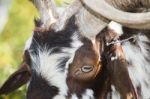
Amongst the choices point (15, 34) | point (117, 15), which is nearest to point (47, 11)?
point (117, 15)

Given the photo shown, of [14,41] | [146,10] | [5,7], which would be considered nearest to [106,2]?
[146,10]

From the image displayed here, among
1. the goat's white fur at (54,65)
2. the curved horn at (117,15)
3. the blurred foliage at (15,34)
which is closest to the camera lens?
the curved horn at (117,15)

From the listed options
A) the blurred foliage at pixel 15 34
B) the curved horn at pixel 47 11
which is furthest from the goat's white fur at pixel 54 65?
the blurred foliage at pixel 15 34

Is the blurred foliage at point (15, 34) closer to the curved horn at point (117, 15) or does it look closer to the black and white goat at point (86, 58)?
the black and white goat at point (86, 58)

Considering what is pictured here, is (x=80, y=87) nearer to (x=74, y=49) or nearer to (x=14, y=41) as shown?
(x=74, y=49)

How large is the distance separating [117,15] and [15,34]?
364 centimetres

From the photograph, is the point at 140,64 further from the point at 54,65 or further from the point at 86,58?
the point at 54,65

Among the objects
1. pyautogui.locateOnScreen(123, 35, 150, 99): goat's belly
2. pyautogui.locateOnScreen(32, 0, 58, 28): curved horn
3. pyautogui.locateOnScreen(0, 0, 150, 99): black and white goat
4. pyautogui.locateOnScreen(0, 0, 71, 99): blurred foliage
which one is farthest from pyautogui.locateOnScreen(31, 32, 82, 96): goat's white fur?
pyautogui.locateOnScreen(0, 0, 71, 99): blurred foliage

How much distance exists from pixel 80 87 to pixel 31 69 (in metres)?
0.42

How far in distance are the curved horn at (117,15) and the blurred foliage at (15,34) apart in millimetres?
2221

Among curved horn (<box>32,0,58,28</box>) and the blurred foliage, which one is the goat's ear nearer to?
curved horn (<box>32,0,58,28</box>)

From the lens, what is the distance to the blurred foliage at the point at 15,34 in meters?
6.56

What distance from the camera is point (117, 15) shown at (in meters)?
4.20

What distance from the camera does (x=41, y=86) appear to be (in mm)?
4395
